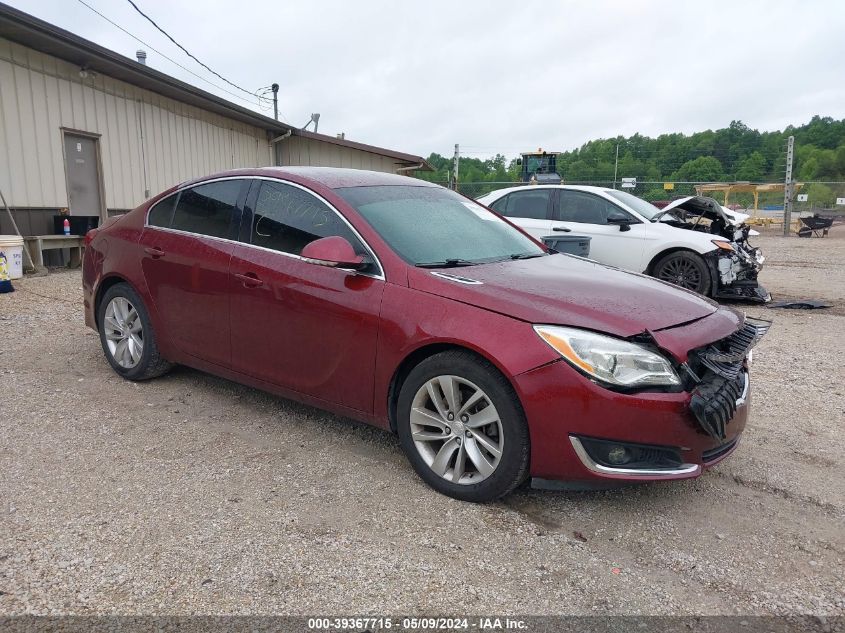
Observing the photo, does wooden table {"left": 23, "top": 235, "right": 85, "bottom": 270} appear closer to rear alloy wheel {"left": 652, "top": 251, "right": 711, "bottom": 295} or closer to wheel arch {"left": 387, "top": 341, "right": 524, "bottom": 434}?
wheel arch {"left": 387, "top": 341, "right": 524, "bottom": 434}

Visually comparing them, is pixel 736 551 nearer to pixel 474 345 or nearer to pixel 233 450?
pixel 474 345

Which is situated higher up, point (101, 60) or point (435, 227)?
point (101, 60)

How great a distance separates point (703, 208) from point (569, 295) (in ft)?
23.1

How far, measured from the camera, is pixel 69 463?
134 inches

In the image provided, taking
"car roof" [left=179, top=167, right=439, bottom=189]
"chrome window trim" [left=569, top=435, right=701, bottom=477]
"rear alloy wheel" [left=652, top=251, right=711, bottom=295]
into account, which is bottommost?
"chrome window trim" [left=569, top=435, right=701, bottom=477]

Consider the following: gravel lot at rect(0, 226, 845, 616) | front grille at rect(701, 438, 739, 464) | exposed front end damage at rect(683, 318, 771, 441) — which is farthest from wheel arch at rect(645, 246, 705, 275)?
front grille at rect(701, 438, 739, 464)

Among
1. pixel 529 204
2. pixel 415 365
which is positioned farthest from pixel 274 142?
pixel 415 365

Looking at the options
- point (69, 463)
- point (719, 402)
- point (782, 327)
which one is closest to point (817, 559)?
point (719, 402)

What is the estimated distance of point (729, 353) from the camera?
3059 mm

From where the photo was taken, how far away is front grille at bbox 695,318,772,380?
2.88 m

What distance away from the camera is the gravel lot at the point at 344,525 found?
237 cm

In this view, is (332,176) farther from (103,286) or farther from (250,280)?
(103,286)

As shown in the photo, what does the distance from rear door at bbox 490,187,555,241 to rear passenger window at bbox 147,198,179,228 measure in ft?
17.8

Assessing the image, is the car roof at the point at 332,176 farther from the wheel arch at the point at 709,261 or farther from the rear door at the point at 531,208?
the wheel arch at the point at 709,261
